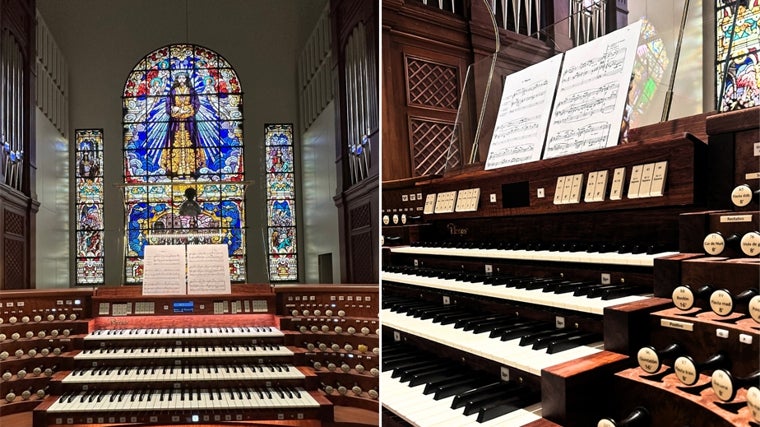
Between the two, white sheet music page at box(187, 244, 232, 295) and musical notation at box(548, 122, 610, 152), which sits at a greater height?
musical notation at box(548, 122, 610, 152)

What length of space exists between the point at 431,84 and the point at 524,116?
7.01 ft

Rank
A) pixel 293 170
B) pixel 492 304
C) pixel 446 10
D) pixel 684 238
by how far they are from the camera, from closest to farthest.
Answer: pixel 293 170 < pixel 684 238 < pixel 492 304 < pixel 446 10

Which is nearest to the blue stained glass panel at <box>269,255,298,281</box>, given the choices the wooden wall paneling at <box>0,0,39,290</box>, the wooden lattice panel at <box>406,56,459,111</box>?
the wooden wall paneling at <box>0,0,39,290</box>

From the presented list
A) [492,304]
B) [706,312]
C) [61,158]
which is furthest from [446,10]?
[61,158]

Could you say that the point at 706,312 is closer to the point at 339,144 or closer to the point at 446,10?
the point at 339,144

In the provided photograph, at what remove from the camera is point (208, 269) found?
3.47 ft

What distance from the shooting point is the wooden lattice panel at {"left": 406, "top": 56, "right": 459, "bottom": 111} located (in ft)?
14.2

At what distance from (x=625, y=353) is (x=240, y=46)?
110 cm

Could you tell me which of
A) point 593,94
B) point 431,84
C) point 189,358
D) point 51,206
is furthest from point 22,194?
point 431,84

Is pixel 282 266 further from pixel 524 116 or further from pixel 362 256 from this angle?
pixel 524 116

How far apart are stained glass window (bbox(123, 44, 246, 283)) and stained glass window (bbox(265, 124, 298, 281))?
52 millimetres

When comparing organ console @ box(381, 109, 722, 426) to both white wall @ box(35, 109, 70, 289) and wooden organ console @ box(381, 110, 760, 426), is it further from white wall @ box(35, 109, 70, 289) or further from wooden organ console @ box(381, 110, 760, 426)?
white wall @ box(35, 109, 70, 289)

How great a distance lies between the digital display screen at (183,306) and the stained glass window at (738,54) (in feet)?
5.00

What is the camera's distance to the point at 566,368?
127cm
